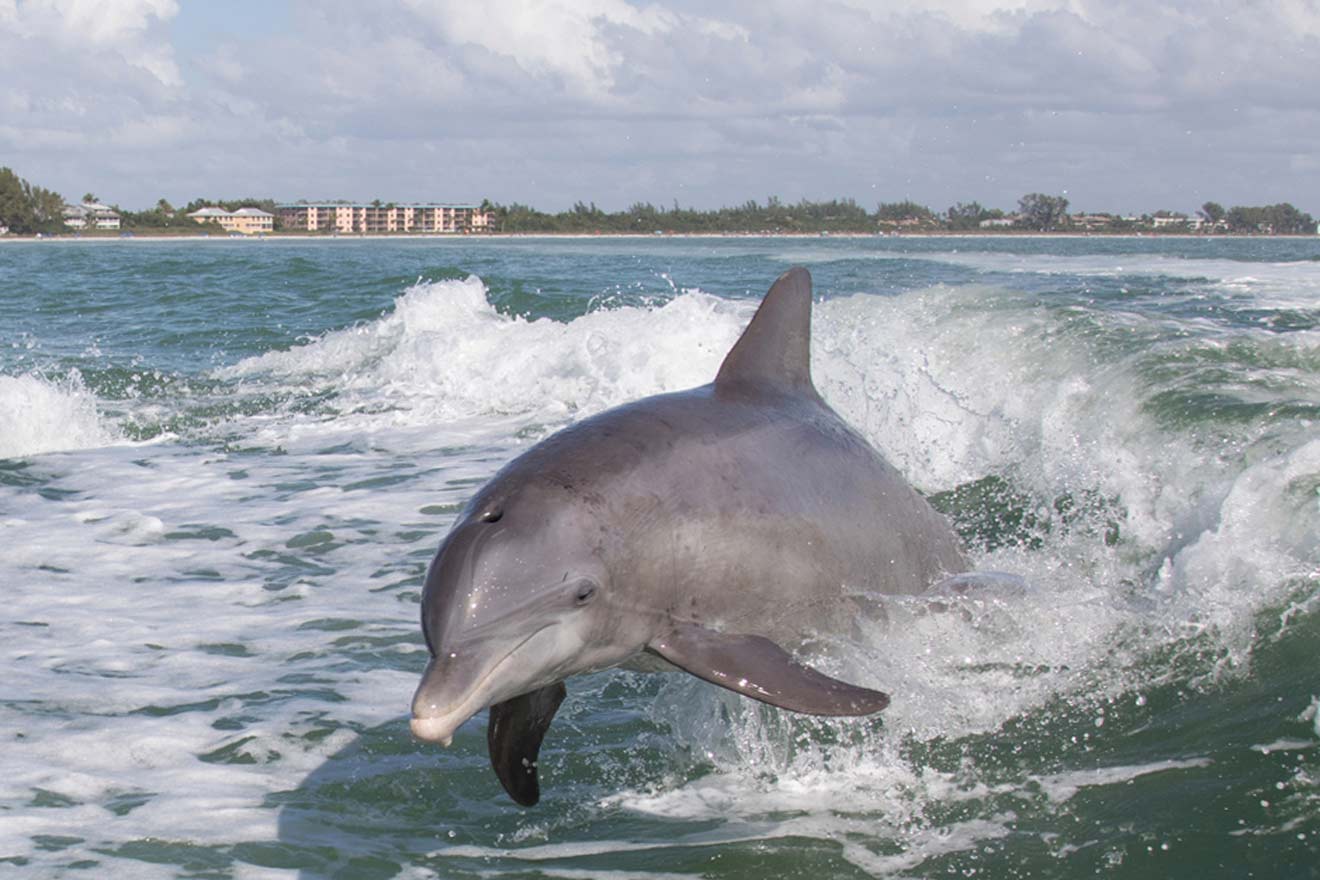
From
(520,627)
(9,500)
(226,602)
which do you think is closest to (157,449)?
(9,500)

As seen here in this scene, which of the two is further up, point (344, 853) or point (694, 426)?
point (694, 426)

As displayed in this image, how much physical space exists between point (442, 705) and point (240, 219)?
19545 cm

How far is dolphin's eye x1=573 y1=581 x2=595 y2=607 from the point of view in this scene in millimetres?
3415

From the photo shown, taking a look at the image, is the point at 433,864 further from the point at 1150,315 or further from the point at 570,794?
the point at 1150,315

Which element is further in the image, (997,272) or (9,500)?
(997,272)

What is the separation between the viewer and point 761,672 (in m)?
3.54

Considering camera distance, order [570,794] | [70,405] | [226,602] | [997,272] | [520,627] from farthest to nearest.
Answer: [997,272] < [70,405] < [226,602] < [570,794] < [520,627]

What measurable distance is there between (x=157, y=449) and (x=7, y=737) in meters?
7.28

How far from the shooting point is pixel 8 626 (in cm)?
642

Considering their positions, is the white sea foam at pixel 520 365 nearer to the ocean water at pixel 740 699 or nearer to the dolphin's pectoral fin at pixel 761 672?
the ocean water at pixel 740 699

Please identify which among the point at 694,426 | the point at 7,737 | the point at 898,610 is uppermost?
the point at 694,426

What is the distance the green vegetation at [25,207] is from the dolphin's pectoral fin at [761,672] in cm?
15592

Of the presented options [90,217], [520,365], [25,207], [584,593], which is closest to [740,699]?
[584,593]

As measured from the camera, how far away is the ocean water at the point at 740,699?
3.99 meters
